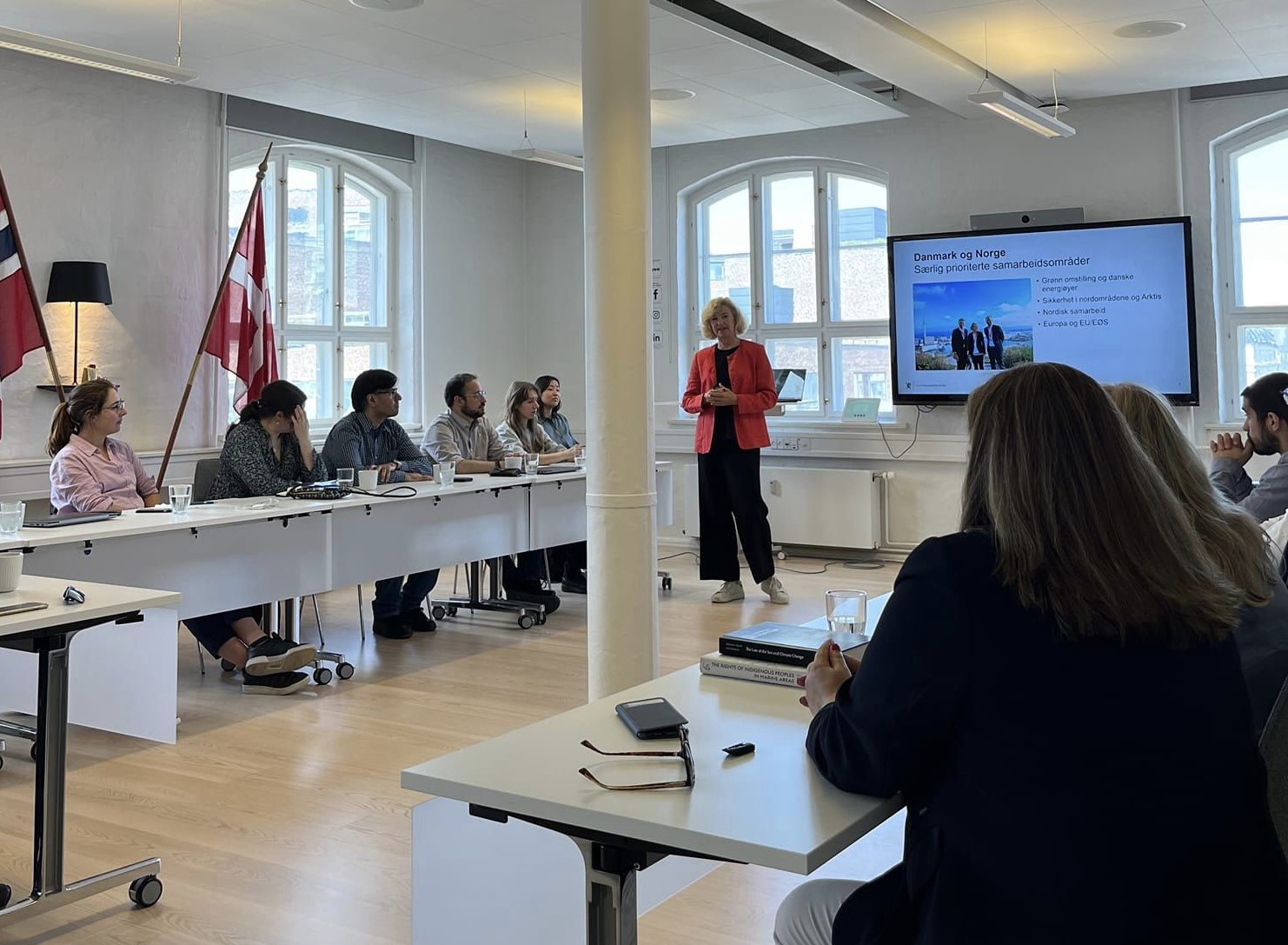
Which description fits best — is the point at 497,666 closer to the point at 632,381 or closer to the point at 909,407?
the point at 632,381

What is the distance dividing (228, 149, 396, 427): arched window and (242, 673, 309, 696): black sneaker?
332 cm

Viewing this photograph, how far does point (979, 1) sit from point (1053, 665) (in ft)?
16.3

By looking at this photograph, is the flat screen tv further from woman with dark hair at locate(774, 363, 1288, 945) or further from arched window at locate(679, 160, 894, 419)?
woman with dark hair at locate(774, 363, 1288, 945)

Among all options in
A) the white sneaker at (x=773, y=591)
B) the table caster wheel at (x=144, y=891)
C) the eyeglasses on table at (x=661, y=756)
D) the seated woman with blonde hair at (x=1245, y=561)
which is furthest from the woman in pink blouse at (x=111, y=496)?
the seated woman with blonde hair at (x=1245, y=561)

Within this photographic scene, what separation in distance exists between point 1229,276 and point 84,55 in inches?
262

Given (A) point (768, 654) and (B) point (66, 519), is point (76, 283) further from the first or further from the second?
(A) point (768, 654)

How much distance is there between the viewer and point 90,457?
5367 millimetres

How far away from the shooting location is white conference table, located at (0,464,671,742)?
4309 mm

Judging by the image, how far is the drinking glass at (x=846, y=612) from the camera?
2.34m

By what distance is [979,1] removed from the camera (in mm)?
5730

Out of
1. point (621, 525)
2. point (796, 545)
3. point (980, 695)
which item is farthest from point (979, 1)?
point (980, 695)

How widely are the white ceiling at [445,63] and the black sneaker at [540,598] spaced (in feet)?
9.70

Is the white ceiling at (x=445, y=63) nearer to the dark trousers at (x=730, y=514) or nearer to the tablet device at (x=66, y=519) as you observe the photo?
the dark trousers at (x=730, y=514)

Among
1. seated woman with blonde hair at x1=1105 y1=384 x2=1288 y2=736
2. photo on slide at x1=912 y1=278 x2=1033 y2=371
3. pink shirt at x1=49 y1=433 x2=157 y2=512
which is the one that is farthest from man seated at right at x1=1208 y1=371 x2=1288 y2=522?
pink shirt at x1=49 y1=433 x2=157 y2=512
